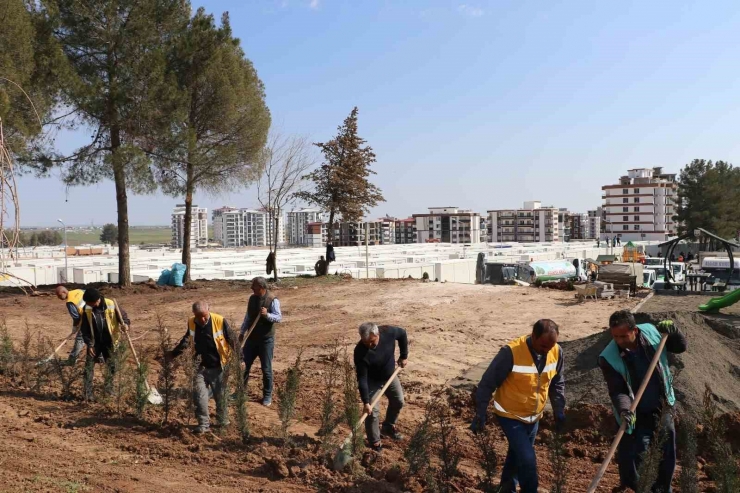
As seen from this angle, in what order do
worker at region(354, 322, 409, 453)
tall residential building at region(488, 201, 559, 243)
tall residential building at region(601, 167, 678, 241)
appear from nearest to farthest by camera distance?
worker at region(354, 322, 409, 453)
tall residential building at region(601, 167, 678, 241)
tall residential building at region(488, 201, 559, 243)

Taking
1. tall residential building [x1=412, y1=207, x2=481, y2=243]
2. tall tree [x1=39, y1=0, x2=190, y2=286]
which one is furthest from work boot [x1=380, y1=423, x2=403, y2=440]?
tall residential building [x1=412, y1=207, x2=481, y2=243]

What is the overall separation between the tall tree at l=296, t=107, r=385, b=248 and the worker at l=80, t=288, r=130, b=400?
1636cm

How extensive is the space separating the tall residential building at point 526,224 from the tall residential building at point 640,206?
1356 cm

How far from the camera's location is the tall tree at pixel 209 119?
18906mm

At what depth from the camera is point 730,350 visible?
27.8 ft

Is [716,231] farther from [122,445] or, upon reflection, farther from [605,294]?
[122,445]

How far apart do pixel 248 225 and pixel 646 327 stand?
17504cm

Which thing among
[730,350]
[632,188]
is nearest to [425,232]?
[632,188]

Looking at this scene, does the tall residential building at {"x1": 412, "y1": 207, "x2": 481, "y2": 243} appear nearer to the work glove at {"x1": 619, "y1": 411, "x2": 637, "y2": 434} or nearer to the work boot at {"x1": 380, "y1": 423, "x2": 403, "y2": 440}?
the work boot at {"x1": 380, "y1": 423, "x2": 403, "y2": 440}

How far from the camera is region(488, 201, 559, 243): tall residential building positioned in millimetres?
109125

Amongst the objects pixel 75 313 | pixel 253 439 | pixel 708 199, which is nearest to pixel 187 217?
pixel 75 313

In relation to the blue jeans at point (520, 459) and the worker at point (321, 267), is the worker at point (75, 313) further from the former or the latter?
the worker at point (321, 267)

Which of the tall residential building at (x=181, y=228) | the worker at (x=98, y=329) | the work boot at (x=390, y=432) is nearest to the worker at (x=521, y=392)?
the work boot at (x=390, y=432)

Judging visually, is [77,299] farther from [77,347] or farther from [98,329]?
[98,329]
